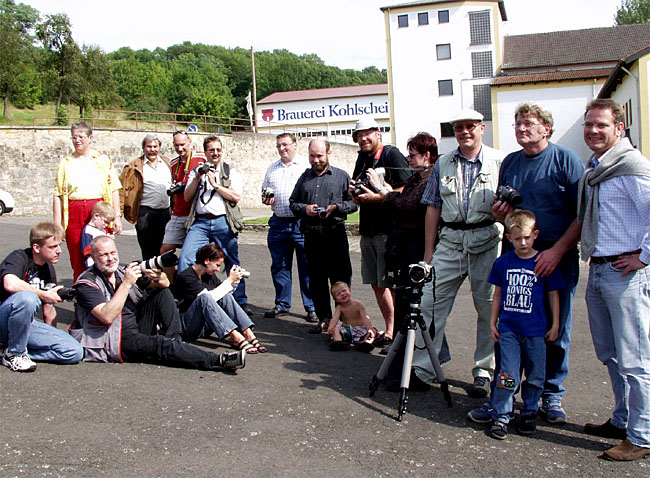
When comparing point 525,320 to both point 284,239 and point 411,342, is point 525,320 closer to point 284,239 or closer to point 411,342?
point 411,342

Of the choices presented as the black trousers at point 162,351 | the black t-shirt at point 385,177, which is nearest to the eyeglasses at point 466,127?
the black t-shirt at point 385,177

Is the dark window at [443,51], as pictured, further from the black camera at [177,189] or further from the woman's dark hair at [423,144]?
the woman's dark hair at [423,144]

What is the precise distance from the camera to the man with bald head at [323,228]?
7.14 m

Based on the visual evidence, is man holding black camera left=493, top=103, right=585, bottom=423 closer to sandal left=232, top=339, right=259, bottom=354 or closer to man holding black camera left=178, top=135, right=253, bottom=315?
sandal left=232, top=339, right=259, bottom=354

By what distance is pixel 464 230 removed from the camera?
4.94m

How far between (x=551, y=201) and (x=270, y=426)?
8.09 ft

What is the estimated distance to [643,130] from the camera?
26781 mm

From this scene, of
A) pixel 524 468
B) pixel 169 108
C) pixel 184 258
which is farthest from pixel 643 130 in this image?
pixel 169 108

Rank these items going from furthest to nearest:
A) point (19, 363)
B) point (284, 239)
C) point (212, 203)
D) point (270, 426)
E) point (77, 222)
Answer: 1. point (284, 239)
2. point (212, 203)
3. point (77, 222)
4. point (19, 363)
5. point (270, 426)

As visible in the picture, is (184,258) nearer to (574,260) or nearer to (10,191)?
(574,260)

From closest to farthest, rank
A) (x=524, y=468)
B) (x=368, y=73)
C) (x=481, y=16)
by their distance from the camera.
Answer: (x=524, y=468)
(x=481, y=16)
(x=368, y=73)

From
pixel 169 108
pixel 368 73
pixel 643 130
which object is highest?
pixel 368 73

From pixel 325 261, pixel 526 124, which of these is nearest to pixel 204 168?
pixel 325 261

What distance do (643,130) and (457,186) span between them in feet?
84.0
